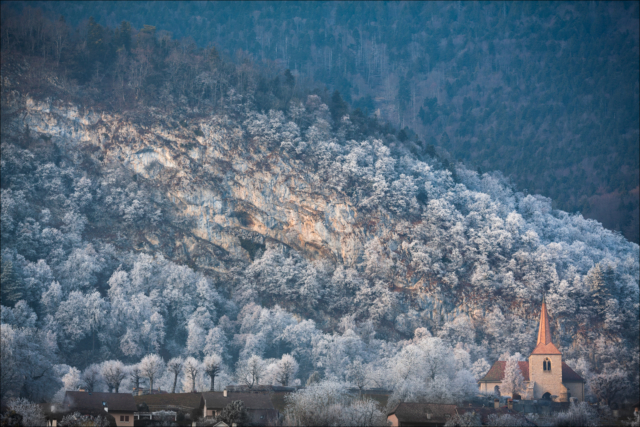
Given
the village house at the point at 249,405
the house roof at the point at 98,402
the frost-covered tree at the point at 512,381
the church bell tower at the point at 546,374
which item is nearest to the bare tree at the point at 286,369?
the village house at the point at 249,405

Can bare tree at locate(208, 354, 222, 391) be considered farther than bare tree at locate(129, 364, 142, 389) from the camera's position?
Yes

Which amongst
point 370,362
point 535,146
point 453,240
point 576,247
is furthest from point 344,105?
point 535,146

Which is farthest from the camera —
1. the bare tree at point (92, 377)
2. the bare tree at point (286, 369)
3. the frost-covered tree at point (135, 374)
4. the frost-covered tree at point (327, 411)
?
the bare tree at point (286, 369)

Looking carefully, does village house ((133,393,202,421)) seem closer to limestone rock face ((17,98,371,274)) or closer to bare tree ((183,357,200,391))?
bare tree ((183,357,200,391))

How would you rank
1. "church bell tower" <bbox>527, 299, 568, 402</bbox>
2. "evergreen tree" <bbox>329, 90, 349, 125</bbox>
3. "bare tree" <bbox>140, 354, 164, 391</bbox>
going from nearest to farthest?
"bare tree" <bbox>140, 354, 164, 391</bbox> < "church bell tower" <bbox>527, 299, 568, 402</bbox> < "evergreen tree" <bbox>329, 90, 349, 125</bbox>

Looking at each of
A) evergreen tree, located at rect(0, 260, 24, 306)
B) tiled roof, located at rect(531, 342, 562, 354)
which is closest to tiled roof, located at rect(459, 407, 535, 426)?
tiled roof, located at rect(531, 342, 562, 354)

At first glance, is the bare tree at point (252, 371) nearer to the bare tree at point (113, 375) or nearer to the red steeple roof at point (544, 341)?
the bare tree at point (113, 375)
